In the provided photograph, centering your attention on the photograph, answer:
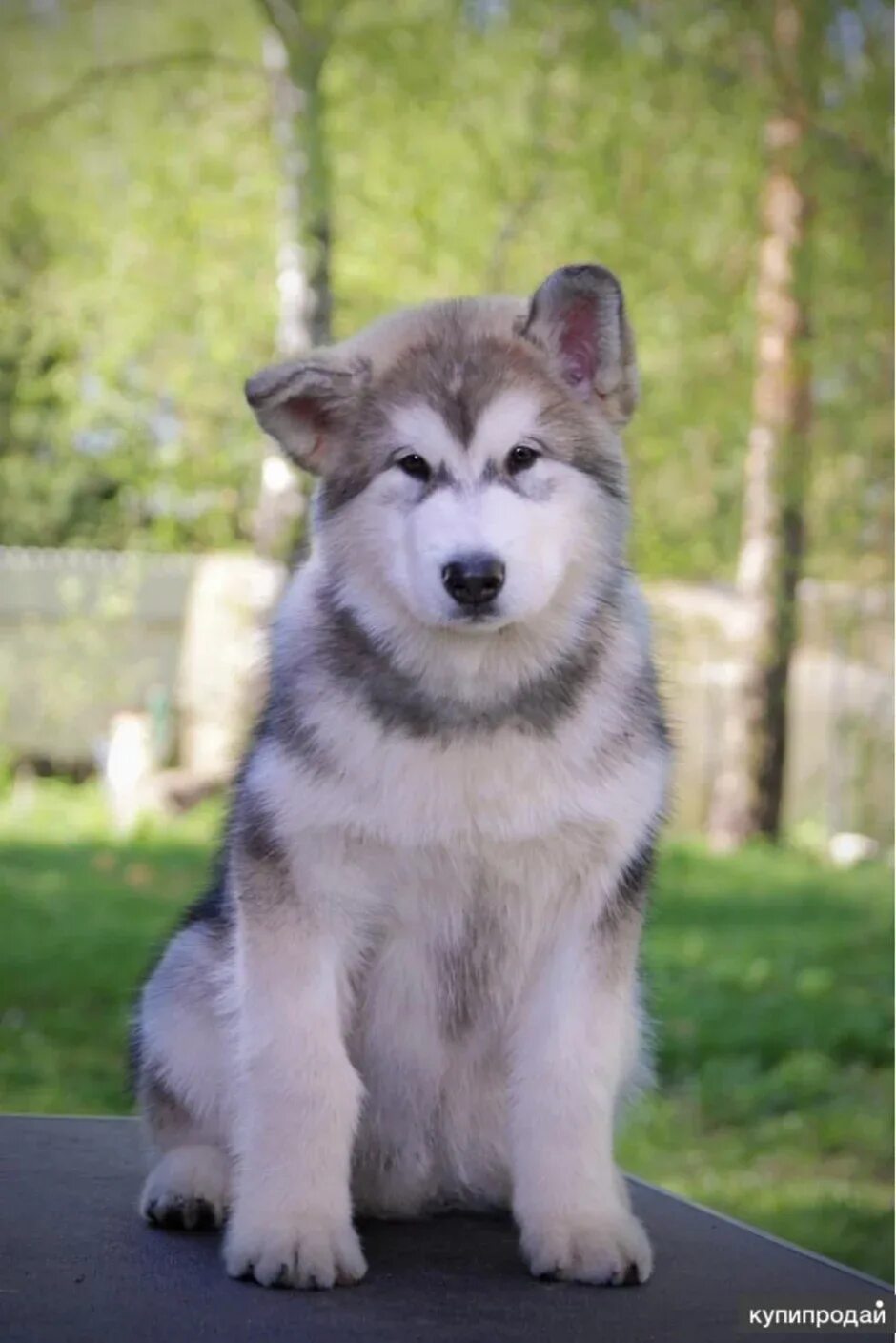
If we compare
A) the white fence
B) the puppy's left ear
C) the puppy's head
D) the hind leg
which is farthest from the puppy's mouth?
the white fence

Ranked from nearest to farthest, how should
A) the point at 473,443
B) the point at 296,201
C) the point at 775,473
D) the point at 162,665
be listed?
the point at 473,443
the point at 296,201
the point at 775,473
the point at 162,665

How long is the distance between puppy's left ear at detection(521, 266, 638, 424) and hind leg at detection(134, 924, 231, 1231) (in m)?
1.08

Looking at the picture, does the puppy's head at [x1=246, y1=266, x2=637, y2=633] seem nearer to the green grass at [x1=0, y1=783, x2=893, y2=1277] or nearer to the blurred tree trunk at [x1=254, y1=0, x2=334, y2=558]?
the green grass at [x1=0, y1=783, x2=893, y2=1277]

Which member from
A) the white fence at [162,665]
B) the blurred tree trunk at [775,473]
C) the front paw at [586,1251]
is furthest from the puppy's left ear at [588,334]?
the white fence at [162,665]

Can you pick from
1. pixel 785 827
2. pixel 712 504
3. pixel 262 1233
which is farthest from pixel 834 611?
pixel 262 1233

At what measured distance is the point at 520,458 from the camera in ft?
8.32

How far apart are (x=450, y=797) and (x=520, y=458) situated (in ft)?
1.64

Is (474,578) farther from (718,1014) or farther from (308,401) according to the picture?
(718,1014)

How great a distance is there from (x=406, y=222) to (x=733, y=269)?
1958mm

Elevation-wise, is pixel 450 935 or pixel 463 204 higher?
pixel 463 204

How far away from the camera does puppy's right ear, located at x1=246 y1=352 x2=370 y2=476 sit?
258 centimetres

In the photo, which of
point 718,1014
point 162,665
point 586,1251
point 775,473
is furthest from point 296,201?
point 162,665

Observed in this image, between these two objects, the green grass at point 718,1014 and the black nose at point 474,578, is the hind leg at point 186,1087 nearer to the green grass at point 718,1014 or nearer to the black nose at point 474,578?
the black nose at point 474,578

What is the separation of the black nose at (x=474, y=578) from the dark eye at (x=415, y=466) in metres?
0.20
